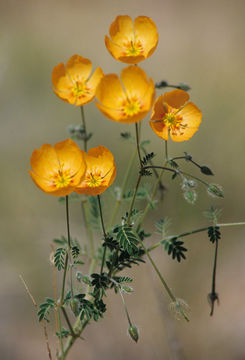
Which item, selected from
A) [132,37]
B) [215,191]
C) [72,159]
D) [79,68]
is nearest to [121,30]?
[132,37]

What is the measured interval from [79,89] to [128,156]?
8.36 ft

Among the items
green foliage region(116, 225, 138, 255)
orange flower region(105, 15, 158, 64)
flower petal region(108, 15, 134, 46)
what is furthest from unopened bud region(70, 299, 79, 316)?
flower petal region(108, 15, 134, 46)

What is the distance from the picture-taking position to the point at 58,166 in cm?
163

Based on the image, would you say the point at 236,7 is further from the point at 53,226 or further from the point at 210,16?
the point at 53,226

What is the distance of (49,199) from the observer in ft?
13.9

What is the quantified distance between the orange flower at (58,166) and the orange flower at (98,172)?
0.12 feet

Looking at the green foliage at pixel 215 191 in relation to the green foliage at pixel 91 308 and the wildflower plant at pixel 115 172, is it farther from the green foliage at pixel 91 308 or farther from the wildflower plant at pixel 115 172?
the green foliage at pixel 91 308

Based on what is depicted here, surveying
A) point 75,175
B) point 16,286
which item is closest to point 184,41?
point 16,286

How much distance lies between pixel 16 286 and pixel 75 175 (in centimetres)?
244

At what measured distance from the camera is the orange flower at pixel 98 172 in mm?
1473

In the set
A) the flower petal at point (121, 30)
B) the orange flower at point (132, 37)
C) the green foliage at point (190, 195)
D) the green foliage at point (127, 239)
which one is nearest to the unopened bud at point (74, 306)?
the green foliage at point (127, 239)

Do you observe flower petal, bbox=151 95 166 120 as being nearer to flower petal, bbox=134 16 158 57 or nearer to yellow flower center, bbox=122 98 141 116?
yellow flower center, bbox=122 98 141 116

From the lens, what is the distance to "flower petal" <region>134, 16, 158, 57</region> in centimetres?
168

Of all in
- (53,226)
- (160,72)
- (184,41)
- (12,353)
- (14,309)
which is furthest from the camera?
(184,41)
